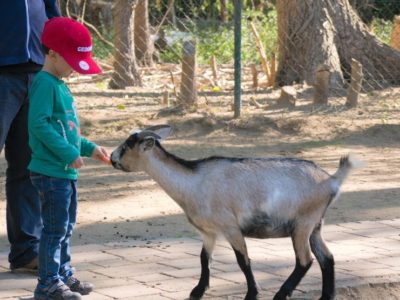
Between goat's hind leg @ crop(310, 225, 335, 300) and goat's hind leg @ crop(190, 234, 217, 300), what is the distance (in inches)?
22.7

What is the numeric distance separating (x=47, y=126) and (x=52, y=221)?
505mm

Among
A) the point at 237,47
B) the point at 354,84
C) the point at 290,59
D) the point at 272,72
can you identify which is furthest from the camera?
the point at 272,72

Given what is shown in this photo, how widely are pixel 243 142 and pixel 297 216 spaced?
5.46 metres

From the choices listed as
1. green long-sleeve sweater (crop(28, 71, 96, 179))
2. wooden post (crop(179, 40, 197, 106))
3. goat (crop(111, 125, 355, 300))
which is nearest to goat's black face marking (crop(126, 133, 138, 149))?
goat (crop(111, 125, 355, 300))

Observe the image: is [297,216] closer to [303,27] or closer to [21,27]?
[21,27]

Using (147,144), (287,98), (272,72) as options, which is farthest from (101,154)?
(272,72)

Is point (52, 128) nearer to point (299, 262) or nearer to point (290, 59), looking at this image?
point (299, 262)

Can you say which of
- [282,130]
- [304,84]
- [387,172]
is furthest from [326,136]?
[304,84]

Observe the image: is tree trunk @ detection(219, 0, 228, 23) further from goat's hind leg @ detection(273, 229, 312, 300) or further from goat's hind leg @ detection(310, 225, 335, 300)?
goat's hind leg @ detection(273, 229, 312, 300)

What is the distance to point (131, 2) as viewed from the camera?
43.6 ft

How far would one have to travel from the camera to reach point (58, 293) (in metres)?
4.93

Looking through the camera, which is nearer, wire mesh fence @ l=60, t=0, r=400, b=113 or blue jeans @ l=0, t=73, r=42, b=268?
blue jeans @ l=0, t=73, r=42, b=268

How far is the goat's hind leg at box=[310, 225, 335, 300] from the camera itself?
5.25m

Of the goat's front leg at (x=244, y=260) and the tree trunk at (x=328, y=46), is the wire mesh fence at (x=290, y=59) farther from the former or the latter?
the goat's front leg at (x=244, y=260)
